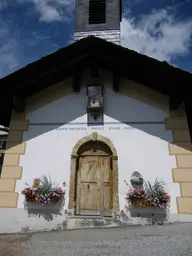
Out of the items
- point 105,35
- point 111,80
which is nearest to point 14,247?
point 111,80

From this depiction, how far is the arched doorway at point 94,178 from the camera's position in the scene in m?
5.82

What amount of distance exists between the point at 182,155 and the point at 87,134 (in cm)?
278

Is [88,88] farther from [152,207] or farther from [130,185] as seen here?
[152,207]

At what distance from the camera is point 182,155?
18.9 ft

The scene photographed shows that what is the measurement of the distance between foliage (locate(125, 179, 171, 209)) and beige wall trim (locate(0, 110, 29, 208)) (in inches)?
126

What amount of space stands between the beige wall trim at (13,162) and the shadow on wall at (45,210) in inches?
17.4

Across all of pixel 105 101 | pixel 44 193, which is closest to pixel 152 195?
pixel 44 193

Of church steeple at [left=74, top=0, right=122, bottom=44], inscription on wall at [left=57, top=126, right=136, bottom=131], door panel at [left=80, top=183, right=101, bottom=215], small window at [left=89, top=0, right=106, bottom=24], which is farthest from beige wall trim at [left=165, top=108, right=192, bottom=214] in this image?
small window at [left=89, top=0, right=106, bottom=24]

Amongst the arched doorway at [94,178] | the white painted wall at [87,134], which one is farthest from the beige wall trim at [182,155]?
the arched doorway at [94,178]

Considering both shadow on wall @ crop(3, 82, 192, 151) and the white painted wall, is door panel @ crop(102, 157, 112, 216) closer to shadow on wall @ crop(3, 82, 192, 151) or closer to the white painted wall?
the white painted wall

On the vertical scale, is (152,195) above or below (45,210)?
above

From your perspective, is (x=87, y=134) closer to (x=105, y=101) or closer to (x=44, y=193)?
(x=105, y=101)

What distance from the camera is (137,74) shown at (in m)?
6.49

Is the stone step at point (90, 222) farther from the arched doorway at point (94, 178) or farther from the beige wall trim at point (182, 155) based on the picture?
the beige wall trim at point (182, 155)
